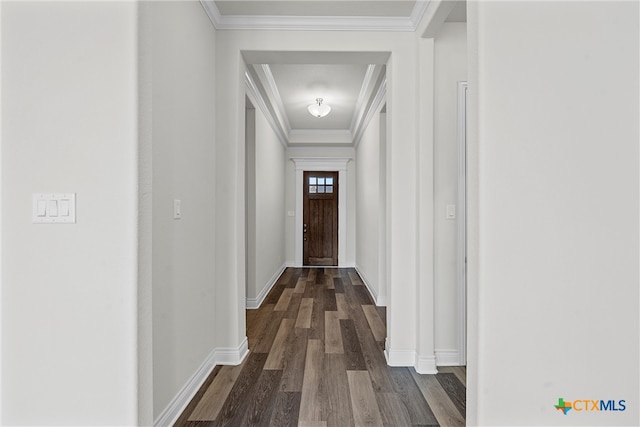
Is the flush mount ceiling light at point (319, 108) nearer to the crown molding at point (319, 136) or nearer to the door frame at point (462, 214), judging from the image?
the crown molding at point (319, 136)

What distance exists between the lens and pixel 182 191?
6.91 ft

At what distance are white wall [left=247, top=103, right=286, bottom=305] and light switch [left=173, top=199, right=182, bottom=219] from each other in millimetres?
2212

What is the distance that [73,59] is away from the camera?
133cm

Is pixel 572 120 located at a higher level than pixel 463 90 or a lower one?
lower

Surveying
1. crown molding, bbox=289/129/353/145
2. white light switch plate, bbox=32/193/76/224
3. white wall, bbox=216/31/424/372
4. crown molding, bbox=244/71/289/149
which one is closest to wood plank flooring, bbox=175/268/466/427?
white wall, bbox=216/31/424/372

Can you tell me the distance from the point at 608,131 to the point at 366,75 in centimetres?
294

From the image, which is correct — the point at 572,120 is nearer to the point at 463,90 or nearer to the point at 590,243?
the point at 590,243

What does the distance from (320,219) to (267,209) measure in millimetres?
2441

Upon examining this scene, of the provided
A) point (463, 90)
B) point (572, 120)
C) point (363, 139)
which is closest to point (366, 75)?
point (463, 90)

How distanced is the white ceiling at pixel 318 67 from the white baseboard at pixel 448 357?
7.71ft

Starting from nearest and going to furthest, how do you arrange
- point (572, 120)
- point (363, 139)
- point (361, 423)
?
point (572, 120) → point (361, 423) → point (363, 139)

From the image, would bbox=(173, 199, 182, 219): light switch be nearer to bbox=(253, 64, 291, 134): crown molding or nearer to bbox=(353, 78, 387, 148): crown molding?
bbox=(253, 64, 291, 134): crown molding

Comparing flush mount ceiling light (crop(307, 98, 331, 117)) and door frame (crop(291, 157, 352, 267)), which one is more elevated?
flush mount ceiling light (crop(307, 98, 331, 117))

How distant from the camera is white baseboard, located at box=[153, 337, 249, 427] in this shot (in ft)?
6.17
